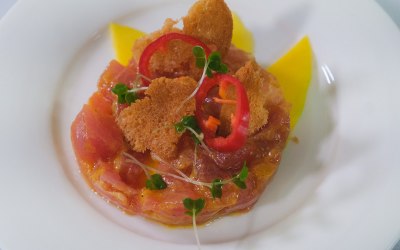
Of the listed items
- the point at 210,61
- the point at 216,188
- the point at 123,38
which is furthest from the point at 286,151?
the point at 123,38

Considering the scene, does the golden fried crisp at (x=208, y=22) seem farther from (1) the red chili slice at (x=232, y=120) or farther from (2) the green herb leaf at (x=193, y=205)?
(2) the green herb leaf at (x=193, y=205)

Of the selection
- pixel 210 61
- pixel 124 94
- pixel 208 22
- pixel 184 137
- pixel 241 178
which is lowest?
pixel 241 178

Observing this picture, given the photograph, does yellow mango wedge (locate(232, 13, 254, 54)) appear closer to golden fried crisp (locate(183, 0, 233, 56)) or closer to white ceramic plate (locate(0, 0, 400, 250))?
white ceramic plate (locate(0, 0, 400, 250))

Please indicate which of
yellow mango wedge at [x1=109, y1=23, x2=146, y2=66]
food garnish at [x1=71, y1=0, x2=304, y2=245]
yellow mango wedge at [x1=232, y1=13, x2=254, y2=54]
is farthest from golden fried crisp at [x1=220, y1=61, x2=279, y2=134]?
yellow mango wedge at [x1=109, y1=23, x2=146, y2=66]

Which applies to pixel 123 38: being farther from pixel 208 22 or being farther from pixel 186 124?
pixel 186 124

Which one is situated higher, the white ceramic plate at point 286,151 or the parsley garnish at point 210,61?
the parsley garnish at point 210,61

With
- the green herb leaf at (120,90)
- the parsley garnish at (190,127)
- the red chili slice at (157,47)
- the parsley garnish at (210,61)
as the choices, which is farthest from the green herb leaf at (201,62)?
the green herb leaf at (120,90)

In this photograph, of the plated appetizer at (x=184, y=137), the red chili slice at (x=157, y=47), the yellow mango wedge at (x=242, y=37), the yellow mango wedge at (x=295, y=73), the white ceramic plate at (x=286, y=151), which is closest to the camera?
the white ceramic plate at (x=286, y=151)
